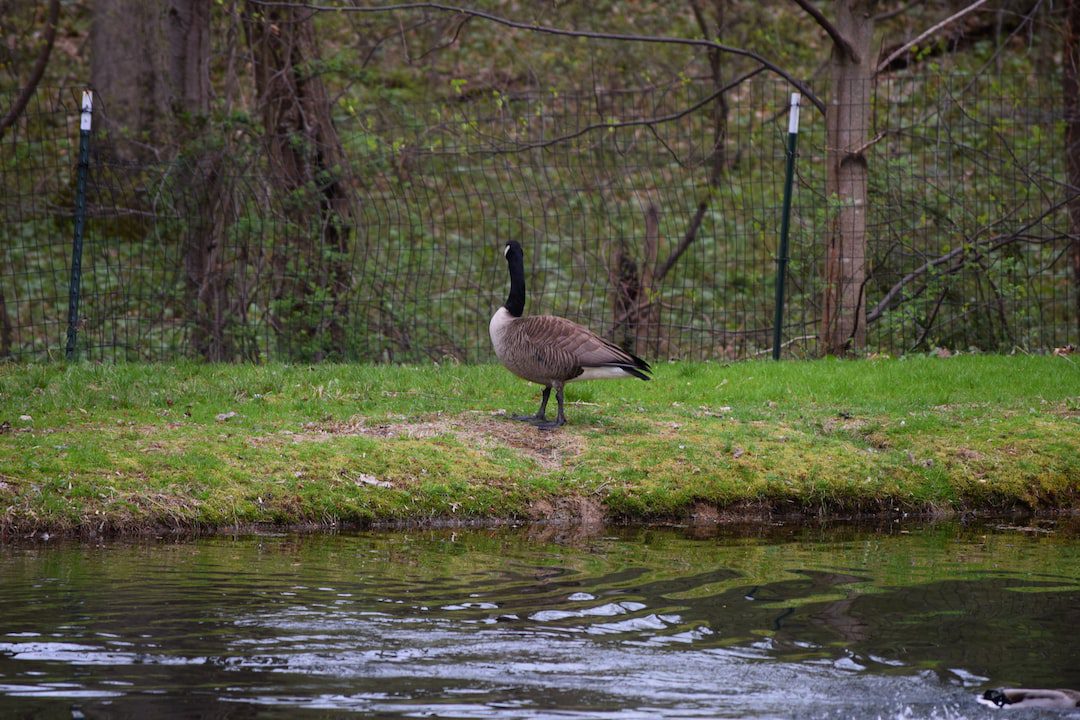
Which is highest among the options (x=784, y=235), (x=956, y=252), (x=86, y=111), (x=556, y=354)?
(x=86, y=111)

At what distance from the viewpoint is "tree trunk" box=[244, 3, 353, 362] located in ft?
46.6

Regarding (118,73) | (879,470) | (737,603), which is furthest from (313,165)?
(737,603)

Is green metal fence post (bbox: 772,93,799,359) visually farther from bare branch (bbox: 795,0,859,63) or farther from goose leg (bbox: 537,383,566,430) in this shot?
goose leg (bbox: 537,383,566,430)

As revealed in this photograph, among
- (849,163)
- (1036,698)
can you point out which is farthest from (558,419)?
(849,163)

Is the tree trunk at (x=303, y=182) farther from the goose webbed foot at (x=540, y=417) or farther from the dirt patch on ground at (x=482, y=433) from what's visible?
the goose webbed foot at (x=540, y=417)

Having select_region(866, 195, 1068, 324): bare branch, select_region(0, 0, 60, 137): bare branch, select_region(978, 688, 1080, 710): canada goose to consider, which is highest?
select_region(0, 0, 60, 137): bare branch

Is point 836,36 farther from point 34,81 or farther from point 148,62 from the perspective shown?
point 148,62

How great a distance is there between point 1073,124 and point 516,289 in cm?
1037

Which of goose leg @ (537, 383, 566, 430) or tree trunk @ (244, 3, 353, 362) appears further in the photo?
tree trunk @ (244, 3, 353, 362)

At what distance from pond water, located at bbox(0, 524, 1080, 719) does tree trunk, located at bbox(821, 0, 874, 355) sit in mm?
6333

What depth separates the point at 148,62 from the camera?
19141 millimetres

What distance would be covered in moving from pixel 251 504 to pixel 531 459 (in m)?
2.24

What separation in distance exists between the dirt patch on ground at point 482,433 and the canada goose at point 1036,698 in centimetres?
498

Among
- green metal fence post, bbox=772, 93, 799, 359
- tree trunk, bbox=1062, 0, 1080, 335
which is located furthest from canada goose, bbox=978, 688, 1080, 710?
tree trunk, bbox=1062, 0, 1080, 335
